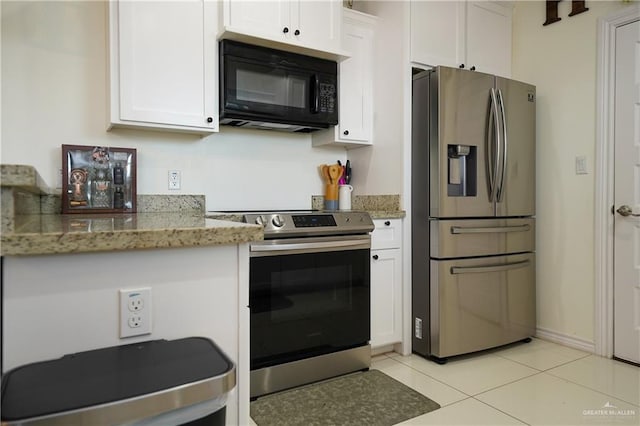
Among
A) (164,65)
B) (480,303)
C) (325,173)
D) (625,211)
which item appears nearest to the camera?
(164,65)

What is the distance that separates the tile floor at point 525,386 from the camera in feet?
5.92

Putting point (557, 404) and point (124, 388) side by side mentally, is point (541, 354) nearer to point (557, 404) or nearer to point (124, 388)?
point (557, 404)

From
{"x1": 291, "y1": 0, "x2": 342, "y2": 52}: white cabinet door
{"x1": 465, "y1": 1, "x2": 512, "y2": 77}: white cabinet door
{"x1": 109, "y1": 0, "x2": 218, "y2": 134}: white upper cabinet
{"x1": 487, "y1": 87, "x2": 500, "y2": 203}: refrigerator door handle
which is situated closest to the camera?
{"x1": 109, "y1": 0, "x2": 218, "y2": 134}: white upper cabinet

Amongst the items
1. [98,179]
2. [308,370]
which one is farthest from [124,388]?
[98,179]

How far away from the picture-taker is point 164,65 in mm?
2061

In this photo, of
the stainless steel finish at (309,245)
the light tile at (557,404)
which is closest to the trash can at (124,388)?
the stainless steel finish at (309,245)

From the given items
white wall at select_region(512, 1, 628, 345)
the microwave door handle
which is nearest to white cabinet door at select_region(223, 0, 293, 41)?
the microwave door handle

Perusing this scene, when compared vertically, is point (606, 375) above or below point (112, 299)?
below

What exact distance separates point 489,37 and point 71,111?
268 centimetres

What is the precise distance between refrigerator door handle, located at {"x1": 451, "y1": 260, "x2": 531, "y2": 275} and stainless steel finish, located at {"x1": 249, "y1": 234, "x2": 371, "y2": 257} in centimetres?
57

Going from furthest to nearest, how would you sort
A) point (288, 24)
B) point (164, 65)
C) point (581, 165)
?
point (581, 165) < point (288, 24) < point (164, 65)

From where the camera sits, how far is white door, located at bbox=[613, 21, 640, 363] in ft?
7.88

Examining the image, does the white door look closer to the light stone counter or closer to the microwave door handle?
the microwave door handle

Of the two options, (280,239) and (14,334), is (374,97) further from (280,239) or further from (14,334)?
(14,334)
